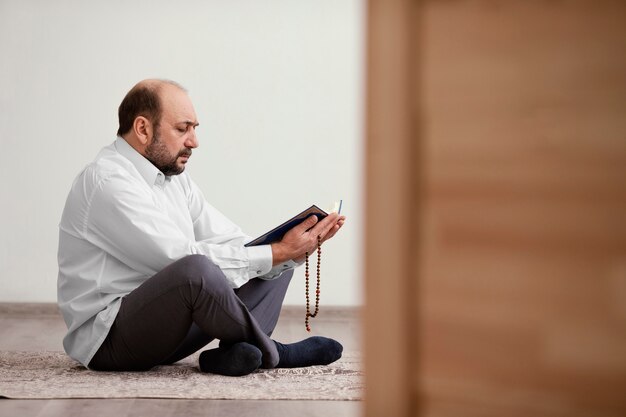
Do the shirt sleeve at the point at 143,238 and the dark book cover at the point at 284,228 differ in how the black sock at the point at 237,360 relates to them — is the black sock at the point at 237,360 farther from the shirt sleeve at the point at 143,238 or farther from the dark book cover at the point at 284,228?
the dark book cover at the point at 284,228

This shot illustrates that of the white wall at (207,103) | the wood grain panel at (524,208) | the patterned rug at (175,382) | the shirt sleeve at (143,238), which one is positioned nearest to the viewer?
the wood grain panel at (524,208)

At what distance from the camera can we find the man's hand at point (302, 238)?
2871mm

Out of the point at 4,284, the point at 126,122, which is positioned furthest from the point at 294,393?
the point at 4,284

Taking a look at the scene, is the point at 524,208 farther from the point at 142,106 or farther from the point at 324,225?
the point at 142,106

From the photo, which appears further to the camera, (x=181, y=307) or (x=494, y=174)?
(x=181, y=307)

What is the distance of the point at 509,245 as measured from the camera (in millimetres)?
909

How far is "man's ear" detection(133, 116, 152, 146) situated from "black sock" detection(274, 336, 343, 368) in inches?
30.4

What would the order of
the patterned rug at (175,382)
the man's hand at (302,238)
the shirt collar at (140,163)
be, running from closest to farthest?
the patterned rug at (175,382), the man's hand at (302,238), the shirt collar at (140,163)

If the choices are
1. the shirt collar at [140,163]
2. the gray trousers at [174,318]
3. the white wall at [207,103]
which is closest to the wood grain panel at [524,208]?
the gray trousers at [174,318]

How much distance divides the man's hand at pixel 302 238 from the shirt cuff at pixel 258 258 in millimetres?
26

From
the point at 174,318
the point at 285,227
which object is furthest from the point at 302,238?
the point at 174,318

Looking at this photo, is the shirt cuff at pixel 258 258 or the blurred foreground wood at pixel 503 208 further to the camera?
the shirt cuff at pixel 258 258

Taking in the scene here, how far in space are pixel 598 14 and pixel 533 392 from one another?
36 centimetres

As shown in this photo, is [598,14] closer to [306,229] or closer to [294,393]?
[294,393]
